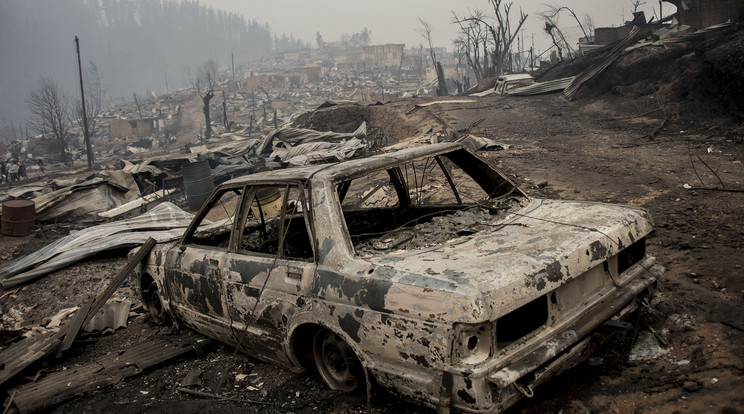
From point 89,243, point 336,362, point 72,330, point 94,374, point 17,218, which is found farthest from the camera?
point 17,218

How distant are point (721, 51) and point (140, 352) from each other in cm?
1357

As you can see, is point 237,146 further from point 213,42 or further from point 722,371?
point 213,42

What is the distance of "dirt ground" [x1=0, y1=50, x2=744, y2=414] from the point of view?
8.22 feet

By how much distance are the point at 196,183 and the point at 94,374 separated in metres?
9.18

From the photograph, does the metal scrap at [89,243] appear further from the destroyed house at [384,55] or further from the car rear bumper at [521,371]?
the destroyed house at [384,55]

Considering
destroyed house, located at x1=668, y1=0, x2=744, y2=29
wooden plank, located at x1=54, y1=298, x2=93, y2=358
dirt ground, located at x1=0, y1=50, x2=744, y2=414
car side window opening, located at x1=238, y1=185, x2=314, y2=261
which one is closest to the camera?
dirt ground, located at x1=0, y1=50, x2=744, y2=414

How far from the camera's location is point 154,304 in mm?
4883

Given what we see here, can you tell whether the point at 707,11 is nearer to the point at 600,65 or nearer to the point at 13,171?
the point at 600,65

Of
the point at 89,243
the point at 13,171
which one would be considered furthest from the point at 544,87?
the point at 13,171

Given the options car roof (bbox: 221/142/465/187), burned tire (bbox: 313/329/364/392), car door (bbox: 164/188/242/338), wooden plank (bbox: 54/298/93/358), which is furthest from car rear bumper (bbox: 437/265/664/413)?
wooden plank (bbox: 54/298/93/358)

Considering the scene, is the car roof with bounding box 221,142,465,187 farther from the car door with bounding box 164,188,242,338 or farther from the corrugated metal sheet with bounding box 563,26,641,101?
the corrugated metal sheet with bounding box 563,26,641,101

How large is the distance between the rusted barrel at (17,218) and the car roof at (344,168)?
8862 millimetres

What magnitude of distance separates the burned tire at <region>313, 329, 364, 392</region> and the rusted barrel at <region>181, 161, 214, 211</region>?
→ 1037 centimetres

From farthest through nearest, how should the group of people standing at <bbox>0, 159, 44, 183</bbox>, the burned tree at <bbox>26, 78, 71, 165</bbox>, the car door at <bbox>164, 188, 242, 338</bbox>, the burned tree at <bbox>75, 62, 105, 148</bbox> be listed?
1. the burned tree at <bbox>75, 62, 105, 148</bbox>
2. the burned tree at <bbox>26, 78, 71, 165</bbox>
3. the group of people standing at <bbox>0, 159, 44, 183</bbox>
4. the car door at <bbox>164, 188, 242, 338</bbox>
